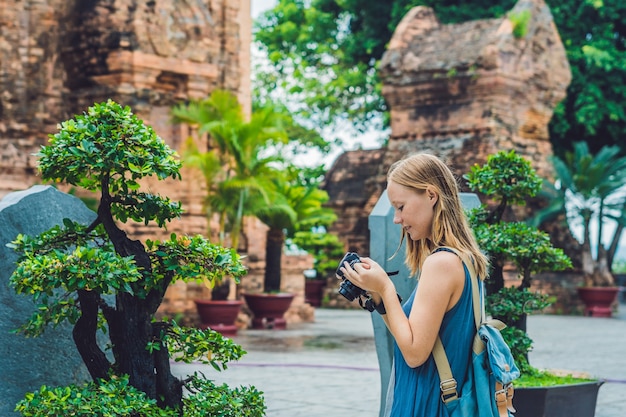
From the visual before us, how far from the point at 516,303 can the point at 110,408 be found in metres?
3.59

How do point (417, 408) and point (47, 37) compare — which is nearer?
point (417, 408)

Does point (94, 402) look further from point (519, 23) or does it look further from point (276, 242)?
point (519, 23)

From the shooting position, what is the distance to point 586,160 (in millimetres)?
21469

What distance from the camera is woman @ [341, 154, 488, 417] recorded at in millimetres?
3295

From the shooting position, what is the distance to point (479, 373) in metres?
3.35

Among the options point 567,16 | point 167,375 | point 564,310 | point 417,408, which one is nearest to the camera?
point 417,408

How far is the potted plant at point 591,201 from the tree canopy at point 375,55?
1407 mm

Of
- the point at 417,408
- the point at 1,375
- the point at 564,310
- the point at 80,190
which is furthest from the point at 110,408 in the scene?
the point at 564,310

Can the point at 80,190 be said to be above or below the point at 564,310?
above

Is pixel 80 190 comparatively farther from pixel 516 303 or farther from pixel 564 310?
pixel 564 310

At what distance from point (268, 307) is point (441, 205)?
42.0ft

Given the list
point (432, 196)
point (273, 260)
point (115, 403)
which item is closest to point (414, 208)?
point (432, 196)

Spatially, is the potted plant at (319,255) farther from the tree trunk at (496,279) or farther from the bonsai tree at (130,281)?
the bonsai tree at (130,281)

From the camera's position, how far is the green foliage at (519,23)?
20016mm
